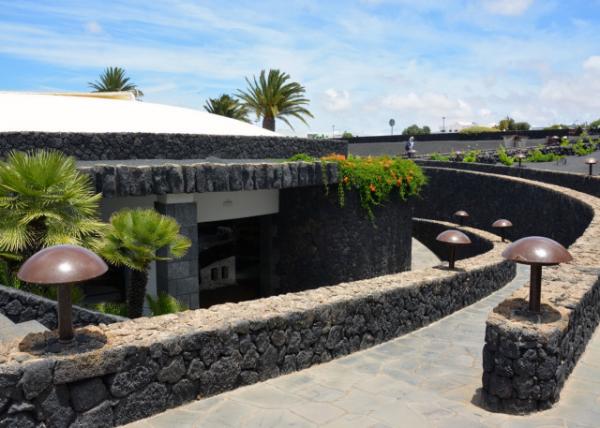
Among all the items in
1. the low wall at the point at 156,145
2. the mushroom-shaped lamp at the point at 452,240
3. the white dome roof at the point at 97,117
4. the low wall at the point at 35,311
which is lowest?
the low wall at the point at 35,311

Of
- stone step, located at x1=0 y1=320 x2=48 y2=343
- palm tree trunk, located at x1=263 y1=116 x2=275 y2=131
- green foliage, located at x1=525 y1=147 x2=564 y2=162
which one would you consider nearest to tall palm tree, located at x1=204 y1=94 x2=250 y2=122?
palm tree trunk, located at x1=263 y1=116 x2=275 y2=131

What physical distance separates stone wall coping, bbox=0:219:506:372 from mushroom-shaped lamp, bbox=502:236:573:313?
92.9 inches

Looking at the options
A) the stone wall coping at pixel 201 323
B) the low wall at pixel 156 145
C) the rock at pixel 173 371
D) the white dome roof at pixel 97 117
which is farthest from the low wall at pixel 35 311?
the white dome roof at pixel 97 117

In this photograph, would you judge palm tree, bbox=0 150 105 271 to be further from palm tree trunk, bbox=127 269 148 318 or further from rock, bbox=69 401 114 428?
rock, bbox=69 401 114 428

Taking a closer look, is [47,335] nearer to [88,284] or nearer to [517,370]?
[517,370]

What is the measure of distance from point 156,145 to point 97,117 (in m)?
3.80

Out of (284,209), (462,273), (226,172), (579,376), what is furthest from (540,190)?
(579,376)

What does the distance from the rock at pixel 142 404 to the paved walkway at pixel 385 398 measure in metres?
0.08

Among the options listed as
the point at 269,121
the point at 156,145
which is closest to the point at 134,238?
the point at 156,145

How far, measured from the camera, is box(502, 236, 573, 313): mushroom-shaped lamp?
5.97 metres

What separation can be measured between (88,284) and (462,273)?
8.44 metres

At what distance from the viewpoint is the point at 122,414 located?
5285 millimetres

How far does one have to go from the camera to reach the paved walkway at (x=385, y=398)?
550cm

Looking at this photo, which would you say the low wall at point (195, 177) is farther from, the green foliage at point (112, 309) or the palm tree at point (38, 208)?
the green foliage at point (112, 309)
